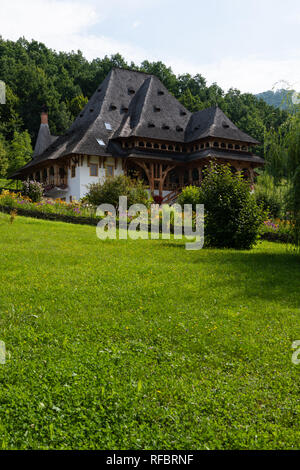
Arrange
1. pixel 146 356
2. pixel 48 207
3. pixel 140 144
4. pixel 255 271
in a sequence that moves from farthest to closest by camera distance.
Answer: pixel 140 144 < pixel 48 207 < pixel 255 271 < pixel 146 356

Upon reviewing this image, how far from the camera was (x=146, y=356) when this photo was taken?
6.14m

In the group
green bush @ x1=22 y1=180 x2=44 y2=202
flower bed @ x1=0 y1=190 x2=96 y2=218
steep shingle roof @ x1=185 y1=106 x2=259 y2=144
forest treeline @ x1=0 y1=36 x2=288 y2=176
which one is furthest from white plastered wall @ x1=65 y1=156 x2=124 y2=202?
forest treeline @ x1=0 y1=36 x2=288 y2=176

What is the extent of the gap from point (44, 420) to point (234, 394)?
2.19 m

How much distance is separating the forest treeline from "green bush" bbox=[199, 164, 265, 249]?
4104 cm

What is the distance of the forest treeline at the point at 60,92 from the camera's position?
6322 cm

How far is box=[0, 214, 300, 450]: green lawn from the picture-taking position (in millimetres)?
4582

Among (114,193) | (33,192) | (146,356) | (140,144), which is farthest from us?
(140,144)

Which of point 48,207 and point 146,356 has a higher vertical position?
point 48,207

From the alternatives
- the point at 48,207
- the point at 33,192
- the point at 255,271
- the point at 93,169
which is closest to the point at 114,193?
the point at 48,207

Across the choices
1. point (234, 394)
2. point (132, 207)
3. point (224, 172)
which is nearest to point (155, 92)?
point (132, 207)

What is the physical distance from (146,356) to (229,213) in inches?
363

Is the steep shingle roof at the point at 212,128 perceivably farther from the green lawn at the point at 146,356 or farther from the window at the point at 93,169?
the green lawn at the point at 146,356

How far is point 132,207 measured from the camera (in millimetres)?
22750

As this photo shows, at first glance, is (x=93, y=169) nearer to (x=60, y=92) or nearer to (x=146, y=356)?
(x=146, y=356)
